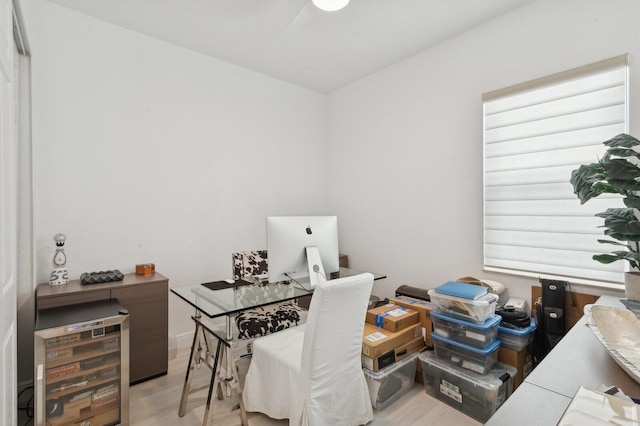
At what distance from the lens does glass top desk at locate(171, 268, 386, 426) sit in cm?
171

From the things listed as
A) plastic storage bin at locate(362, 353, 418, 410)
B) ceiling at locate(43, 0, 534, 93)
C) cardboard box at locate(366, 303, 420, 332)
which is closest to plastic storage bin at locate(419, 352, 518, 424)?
plastic storage bin at locate(362, 353, 418, 410)

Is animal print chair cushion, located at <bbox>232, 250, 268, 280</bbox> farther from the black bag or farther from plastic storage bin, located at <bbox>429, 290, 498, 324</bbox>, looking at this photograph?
the black bag

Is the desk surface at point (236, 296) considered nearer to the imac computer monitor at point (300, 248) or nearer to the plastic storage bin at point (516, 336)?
the imac computer monitor at point (300, 248)

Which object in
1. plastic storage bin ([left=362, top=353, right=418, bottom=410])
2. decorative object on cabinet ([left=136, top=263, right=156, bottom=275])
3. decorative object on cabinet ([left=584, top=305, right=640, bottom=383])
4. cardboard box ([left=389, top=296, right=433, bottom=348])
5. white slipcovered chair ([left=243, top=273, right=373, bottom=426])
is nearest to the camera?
decorative object on cabinet ([left=584, top=305, right=640, bottom=383])

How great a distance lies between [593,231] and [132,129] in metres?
3.63

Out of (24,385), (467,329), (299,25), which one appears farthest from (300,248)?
(24,385)

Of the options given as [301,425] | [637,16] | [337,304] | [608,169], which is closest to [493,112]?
[637,16]

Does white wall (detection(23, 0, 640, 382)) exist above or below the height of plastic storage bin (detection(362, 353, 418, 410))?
above

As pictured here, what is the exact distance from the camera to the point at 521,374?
2.11m

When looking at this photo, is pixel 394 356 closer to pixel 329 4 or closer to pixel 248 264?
pixel 248 264

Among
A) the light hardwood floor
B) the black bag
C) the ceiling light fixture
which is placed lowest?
the light hardwood floor

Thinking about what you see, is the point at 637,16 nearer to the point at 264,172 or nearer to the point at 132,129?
the point at 264,172

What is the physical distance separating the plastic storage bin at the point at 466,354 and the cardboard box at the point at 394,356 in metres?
0.15

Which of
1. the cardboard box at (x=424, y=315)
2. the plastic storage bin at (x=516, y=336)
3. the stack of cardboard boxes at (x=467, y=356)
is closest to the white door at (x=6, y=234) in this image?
the stack of cardboard boxes at (x=467, y=356)
